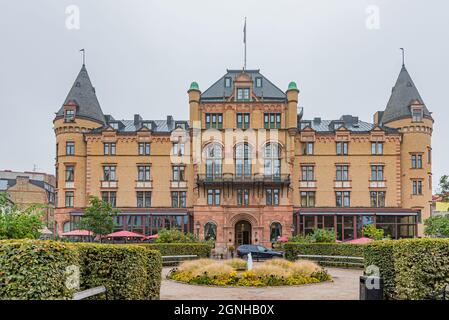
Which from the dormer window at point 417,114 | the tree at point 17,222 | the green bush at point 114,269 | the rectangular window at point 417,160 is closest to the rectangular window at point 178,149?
the rectangular window at point 417,160

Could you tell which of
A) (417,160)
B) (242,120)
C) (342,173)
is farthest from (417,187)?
(242,120)

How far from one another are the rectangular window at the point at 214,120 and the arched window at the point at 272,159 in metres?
5.18

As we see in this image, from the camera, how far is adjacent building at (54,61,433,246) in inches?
1954

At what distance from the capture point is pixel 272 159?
50.3m

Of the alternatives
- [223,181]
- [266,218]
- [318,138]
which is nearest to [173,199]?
[223,181]

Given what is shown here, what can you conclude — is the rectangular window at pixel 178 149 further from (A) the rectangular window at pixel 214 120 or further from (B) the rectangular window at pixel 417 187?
(B) the rectangular window at pixel 417 187

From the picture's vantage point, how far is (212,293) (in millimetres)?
16188

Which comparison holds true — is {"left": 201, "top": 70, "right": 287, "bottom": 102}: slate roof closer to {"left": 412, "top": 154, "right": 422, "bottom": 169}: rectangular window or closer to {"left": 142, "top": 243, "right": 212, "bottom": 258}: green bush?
{"left": 412, "top": 154, "right": 422, "bottom": 169}: rectangular window

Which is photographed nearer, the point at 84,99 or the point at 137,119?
the point at 84,99

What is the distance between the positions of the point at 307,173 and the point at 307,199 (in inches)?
104

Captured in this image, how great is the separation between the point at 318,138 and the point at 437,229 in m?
15.4

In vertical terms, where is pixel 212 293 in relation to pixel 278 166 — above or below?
below

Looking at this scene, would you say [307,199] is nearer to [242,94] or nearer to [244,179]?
[244,179]
